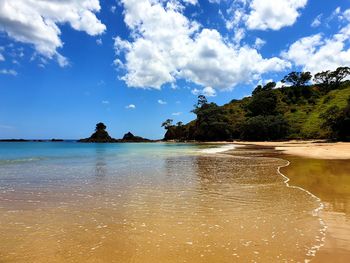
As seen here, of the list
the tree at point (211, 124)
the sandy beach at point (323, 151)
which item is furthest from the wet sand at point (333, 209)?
the tree at point (211, 124)

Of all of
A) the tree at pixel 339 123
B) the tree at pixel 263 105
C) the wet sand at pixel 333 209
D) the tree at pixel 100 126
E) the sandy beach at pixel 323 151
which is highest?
the tree at pixel 263 105

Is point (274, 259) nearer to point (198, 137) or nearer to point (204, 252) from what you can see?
point (204, 252)

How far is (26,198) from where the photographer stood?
12.9 metres

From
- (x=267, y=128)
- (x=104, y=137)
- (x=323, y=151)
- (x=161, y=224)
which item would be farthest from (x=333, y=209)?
(x=104, y=137)

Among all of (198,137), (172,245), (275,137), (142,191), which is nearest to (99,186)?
(142,191)

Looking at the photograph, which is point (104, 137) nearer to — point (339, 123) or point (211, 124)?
point (211, 124)

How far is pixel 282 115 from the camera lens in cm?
11369

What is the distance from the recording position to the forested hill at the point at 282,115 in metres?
88.7

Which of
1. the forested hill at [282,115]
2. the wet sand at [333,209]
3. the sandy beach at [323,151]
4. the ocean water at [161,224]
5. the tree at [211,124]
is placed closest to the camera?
the wet sand at [333,209]

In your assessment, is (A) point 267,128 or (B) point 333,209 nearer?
(B) point 333,209

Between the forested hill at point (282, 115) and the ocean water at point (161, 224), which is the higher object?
the forested hill at point (282, 115)

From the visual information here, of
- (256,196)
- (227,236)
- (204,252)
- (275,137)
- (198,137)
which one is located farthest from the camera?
(198,137)

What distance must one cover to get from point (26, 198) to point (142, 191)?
16.4 feet

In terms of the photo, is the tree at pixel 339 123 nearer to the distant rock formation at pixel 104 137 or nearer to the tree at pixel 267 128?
the tree at pixel 267 128
